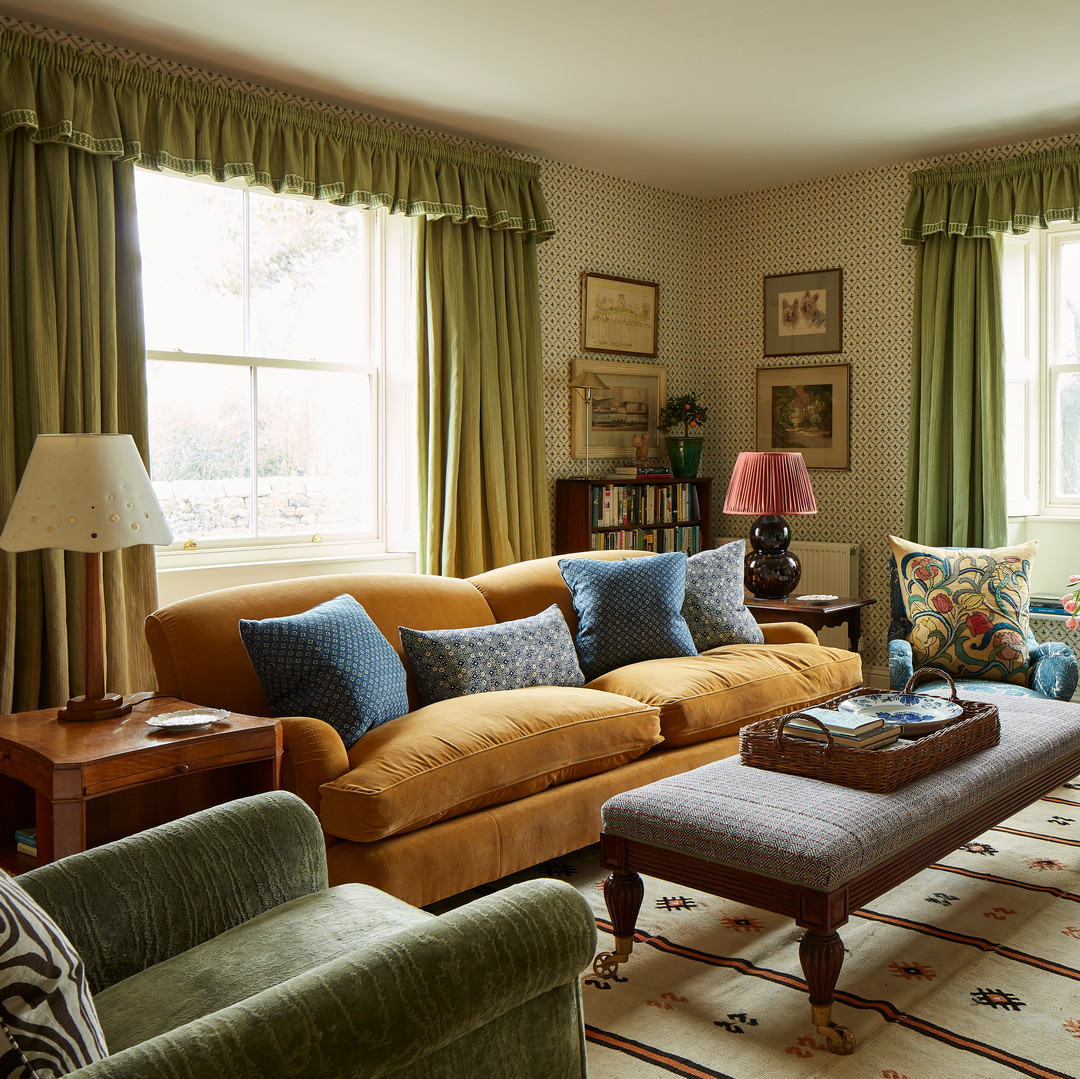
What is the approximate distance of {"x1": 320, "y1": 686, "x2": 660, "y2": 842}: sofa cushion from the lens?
2654 mm

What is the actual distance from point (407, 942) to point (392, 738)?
5.06 feet

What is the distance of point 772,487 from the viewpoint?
16.0 feet

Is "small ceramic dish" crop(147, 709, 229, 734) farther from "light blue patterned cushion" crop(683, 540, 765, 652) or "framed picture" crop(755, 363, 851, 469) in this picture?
"framed picture" crop(755, 363, 851, 469)

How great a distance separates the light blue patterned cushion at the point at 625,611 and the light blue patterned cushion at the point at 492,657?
0.18 m

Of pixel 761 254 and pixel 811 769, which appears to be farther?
pixel 761 254

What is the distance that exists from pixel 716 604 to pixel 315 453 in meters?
1.92

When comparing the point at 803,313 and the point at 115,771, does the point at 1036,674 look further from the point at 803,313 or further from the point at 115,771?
the point at 115,771

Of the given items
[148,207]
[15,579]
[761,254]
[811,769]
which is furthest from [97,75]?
[761,254]

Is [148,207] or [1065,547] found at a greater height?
[148,207]

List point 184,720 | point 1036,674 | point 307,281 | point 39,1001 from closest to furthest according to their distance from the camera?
point 39,1001, point 184,720, point 1036,674, point 307,281

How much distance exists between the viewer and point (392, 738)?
9.50 ft

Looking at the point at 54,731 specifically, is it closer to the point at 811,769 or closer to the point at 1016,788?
the point at 811,769

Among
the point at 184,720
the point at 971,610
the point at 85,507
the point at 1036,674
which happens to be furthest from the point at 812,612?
the point at 85,507

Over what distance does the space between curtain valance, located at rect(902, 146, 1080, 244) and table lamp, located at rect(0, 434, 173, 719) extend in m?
4.16
